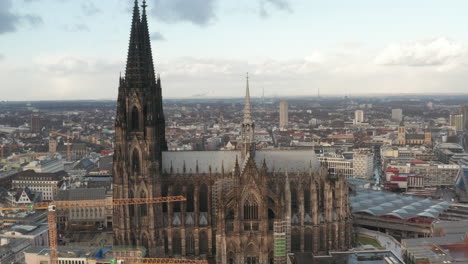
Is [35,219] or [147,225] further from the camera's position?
[35,219]

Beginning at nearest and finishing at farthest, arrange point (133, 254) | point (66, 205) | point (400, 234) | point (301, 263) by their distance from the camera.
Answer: point (301, 263) → point (133, 254) → point (400, 234) → point (66, 205)

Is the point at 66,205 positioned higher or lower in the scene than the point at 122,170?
lower

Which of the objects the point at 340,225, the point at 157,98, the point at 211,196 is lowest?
the point at 340,225

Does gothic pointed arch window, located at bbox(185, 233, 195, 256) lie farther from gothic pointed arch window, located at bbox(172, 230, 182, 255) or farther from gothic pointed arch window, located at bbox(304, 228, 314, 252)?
gothic pointed arch window, located at bbox(304, 228, 314, 252)

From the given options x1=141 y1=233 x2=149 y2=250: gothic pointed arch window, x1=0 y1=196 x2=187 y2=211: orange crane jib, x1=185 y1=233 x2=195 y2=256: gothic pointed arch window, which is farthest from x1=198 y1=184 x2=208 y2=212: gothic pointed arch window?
x1=141 y1=233 x2=149 y2=250: gothic pointed arch window

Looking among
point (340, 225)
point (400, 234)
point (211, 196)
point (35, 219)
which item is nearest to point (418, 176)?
point (400, 234)

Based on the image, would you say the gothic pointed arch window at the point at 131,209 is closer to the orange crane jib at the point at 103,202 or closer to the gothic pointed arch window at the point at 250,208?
the orange crane jib at the point at 103,202

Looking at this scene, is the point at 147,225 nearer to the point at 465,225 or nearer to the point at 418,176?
the point at 465,225

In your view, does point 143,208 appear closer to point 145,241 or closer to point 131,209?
point 131,209

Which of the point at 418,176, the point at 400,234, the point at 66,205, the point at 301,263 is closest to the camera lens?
the point at 301,263
